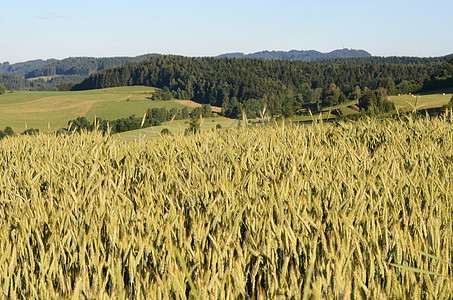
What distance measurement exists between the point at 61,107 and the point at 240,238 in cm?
11980

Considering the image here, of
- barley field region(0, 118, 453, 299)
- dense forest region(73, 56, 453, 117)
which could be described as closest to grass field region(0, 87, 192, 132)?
dense forest region(73, 56, 453, 117)

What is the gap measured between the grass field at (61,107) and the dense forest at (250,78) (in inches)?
1031

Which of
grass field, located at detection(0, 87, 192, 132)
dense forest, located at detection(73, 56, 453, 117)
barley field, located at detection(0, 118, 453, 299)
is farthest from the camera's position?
dense forest, located at detection(73, 56, 453, 117)

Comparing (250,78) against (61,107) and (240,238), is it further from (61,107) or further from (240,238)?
(240,238)

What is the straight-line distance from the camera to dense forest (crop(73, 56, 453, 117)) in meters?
140

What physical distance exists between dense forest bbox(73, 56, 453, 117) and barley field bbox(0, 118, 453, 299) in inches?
4622

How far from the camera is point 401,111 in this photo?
5.12 m

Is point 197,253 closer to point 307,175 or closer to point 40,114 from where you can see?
point 307,175

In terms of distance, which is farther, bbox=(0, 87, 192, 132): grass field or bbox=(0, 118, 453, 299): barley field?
bbox=(0, 87, 192, 132): grass field

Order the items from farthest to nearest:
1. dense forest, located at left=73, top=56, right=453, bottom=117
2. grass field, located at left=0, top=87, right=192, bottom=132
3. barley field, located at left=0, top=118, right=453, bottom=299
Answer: dense forest, located at left=73, top=56, right=453, bottom=117
grass field, located at left=0, top=87, right=192, bottom=132
barley field, located at left=0, top=118, right=453, bottom=299

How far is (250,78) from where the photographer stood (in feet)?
513

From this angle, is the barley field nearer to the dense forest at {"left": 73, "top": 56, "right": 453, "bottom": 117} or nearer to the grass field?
the grass field

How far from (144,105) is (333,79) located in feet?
266

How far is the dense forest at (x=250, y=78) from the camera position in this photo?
461 ft
